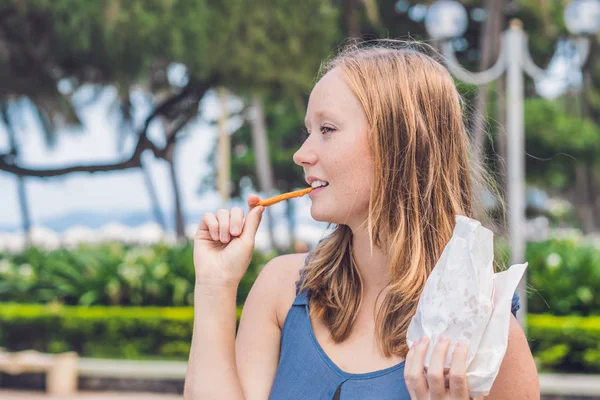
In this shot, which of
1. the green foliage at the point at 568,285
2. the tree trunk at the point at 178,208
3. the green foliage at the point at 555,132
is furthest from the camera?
the tree trunk at the point at 178,208

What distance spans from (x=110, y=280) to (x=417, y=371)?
885 cm

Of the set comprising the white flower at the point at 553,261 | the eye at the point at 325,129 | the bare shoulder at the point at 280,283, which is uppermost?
the eye at the point at 325,129

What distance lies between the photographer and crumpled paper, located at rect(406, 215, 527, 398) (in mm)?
1352

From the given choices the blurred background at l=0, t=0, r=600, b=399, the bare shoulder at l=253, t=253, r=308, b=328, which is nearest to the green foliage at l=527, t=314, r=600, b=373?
the blurred background at l=0, t=0, r=600, b=399

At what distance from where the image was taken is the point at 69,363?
27.2ft

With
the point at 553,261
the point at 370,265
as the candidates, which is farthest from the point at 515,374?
the point at 553,261

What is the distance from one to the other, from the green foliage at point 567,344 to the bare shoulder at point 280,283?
7.12 meters

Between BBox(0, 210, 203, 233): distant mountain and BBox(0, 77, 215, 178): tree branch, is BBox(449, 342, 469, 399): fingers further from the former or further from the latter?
BBox(0, 210, 203, 233): distant mountain

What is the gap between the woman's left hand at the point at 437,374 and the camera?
1324 mm

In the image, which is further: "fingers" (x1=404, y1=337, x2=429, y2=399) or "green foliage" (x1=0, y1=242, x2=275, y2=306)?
"green foliage" (x1=0, y1=242, x2=275, y2=306)

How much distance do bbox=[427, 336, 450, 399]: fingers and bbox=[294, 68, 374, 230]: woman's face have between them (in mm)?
405

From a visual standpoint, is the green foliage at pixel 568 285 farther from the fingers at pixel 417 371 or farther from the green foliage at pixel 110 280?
the fingers at pixel 417 371

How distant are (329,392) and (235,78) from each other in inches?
255

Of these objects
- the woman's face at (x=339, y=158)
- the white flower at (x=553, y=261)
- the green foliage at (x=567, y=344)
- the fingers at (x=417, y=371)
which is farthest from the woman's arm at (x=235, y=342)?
the white flower at (x=553, y=261)
